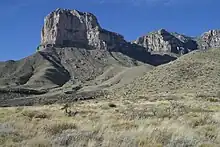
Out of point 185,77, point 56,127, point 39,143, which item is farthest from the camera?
point 185,77

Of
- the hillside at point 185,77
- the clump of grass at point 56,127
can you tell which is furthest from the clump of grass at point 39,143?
the hillside at point 185,77

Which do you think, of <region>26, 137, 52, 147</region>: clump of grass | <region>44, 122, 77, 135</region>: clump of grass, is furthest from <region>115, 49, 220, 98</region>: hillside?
<region>26, 137, 52, 147</region>: clump of grass

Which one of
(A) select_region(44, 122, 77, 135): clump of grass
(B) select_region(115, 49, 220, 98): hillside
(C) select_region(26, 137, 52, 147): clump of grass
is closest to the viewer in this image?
(C) select_region(26, 137, 52, 147): clump of grass

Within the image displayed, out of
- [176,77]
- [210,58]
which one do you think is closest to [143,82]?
[176,77]

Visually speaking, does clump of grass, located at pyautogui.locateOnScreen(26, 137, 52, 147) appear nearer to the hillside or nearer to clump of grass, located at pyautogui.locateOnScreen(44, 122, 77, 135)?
clump of grass, located at pyautogui.locateOnScreen(44, 122, 77, 135)

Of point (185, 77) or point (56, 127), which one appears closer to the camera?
point (56, 127)

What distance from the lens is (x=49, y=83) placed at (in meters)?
192

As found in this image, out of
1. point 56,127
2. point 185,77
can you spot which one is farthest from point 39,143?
point 185,77

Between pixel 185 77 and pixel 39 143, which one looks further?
pixel 185 77

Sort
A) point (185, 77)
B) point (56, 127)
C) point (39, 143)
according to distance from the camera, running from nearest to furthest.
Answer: point (39, 143), point (56, 127), point (185, 77)

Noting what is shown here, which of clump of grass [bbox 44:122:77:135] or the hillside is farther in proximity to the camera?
the hillside

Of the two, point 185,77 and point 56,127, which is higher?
point 185,77

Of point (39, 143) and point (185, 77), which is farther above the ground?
point (185, 77)

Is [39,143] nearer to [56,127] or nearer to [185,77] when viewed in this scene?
[56,127]
